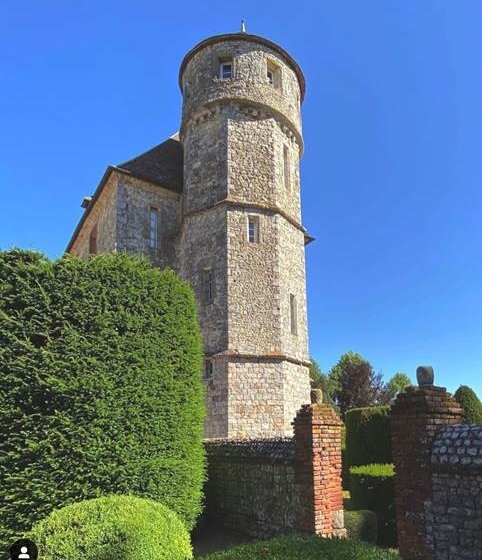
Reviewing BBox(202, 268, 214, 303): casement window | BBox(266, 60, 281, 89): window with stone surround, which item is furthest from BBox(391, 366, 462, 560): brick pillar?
BBox(266, 60, 281, 89): window with stone surround

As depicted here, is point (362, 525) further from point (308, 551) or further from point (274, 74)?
point (274, 74)

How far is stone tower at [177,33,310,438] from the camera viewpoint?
1580 cm

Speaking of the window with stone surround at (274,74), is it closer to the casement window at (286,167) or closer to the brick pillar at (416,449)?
the casement window at (286,167)

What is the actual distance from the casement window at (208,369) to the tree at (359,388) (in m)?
27.3

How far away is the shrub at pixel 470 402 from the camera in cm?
1474

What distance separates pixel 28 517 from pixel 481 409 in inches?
543

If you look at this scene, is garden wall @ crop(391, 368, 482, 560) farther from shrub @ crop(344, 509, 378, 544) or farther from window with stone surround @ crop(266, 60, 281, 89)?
window with stone surround @ crop(266, 60, 281, 89)

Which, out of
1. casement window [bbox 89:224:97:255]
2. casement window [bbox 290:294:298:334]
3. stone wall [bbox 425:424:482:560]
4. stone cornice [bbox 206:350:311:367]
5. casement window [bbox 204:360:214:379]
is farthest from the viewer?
casement window [bbox 89:224:97:255]

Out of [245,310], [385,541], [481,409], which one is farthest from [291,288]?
[385,541]

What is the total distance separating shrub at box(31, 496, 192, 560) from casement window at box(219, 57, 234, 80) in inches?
665

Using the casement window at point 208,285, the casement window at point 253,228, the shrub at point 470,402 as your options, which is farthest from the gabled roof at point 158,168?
the shrub at point 470,402

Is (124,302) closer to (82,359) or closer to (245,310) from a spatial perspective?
(82,359)

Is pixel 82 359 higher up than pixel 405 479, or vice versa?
pixel 82 359

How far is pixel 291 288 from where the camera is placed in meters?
17.9
